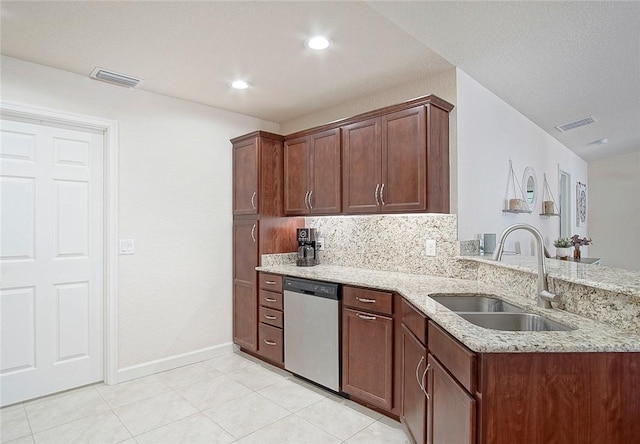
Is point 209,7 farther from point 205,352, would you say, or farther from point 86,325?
point 205,352

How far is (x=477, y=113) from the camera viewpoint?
3.11m

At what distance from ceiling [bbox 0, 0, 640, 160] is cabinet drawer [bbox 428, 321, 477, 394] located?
70.3 inches

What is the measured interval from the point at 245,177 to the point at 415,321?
7.81 feet

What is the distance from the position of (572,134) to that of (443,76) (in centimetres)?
318

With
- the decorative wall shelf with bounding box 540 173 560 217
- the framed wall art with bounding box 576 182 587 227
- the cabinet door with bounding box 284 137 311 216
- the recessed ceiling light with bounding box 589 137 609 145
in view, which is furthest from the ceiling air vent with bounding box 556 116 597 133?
the cabinet door with bounding box 284 137 311 216

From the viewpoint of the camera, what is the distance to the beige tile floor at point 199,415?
2.34 m

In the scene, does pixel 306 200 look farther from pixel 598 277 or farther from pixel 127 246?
pixel 598 277

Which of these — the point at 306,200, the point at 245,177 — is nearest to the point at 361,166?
the point at 306,200

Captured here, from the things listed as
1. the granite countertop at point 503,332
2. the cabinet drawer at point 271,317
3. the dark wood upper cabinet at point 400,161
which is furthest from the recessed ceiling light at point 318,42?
the cabinet drawer at point 271,317

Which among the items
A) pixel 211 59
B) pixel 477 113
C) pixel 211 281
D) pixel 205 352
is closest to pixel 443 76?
pixel 477 113

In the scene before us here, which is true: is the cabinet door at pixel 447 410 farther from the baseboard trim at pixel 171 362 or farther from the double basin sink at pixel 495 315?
the baseboard trim at pixel 171 362

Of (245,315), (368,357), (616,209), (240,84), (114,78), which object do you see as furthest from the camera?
(616,209)

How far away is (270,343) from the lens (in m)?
3.42

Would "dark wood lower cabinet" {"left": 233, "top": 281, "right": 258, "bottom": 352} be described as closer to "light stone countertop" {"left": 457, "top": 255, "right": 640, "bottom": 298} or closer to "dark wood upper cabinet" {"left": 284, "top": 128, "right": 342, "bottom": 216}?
"dark wood upper cabinet" {"left": 284, "top": 128, "right": 342, "bottom": 216}
